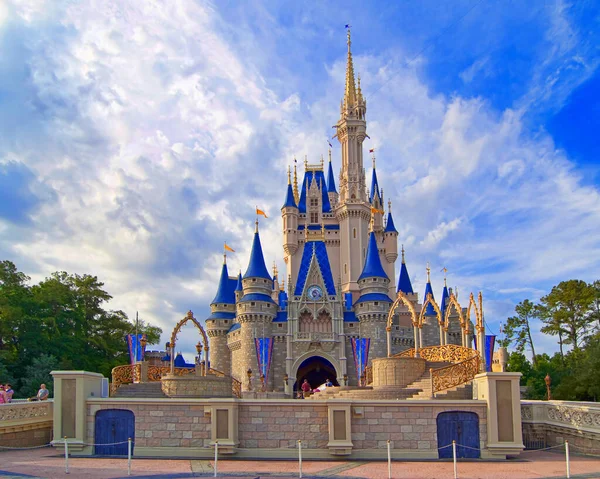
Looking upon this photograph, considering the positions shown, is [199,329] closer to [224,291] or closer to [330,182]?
[224,291]

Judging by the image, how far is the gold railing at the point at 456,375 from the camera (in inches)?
851

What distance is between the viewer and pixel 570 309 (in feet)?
184

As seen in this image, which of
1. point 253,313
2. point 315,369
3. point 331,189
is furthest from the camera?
point 331,189

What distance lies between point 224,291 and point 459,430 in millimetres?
42552

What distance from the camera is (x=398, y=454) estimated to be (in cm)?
1875

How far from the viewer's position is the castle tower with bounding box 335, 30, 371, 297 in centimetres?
6378

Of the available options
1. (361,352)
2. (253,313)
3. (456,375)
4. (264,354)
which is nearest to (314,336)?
(264,354)

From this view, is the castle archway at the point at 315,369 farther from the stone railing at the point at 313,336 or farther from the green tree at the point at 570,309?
the green tree at the point at 570,309

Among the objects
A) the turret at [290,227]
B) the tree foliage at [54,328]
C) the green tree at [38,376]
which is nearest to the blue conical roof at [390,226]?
the turret at [290,227]

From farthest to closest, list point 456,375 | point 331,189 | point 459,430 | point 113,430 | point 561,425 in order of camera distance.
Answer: point 331,189
point 456,375
point 561,425
point 113,430
point 459,430

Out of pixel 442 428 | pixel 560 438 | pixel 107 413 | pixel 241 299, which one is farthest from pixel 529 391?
pixel 107 413

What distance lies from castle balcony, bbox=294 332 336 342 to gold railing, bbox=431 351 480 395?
105 feet

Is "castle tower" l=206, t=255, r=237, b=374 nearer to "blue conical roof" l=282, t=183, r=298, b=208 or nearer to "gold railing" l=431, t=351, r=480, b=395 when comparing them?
"blue conical roof" l=282, t=183, r=298, b=208

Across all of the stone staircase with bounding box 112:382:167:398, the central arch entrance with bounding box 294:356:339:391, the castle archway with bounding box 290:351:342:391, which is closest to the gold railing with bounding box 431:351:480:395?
the stone staircase with bounding box 112:382:167:398
